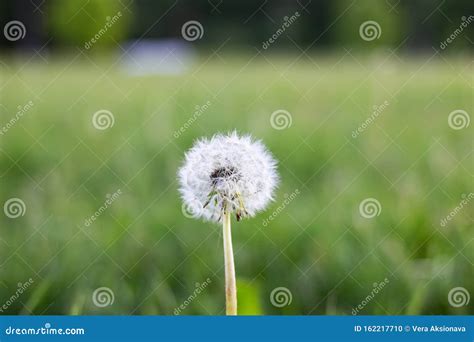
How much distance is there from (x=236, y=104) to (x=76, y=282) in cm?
224

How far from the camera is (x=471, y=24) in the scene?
283cm

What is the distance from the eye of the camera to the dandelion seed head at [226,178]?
1.46 metres

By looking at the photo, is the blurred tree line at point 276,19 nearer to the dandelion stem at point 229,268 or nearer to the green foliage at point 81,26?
the green foliage at point 81,26

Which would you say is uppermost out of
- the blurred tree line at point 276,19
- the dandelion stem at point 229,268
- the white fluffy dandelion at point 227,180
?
the blurred tree line at point 276,19

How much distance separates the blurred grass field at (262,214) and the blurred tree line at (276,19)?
17cm

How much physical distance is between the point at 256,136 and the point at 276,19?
0.50 metres

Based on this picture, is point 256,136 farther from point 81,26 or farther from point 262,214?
point 81,26

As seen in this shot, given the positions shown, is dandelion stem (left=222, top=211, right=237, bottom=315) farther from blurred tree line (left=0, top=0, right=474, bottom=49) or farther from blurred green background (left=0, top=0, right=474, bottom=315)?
blurred tree line (left=0, top=0, right=474, bottom=49)

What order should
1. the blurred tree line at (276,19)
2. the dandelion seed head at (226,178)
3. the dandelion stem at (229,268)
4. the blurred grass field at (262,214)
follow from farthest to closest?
the blurred tree line at (276,19)
the blurred grass field at (262,214)
the dandelion seed head at (226,178)
the dandelion stem at (229,268)

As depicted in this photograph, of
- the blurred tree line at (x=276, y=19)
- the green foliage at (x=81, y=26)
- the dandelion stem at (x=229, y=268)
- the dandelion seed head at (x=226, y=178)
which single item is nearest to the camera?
the dandelion stem at (x=229, y=268)

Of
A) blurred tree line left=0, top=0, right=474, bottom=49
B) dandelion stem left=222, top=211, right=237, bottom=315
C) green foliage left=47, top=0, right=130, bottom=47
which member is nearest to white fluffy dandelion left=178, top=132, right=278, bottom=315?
dandelion stem left=222, top=211, right=237, bottom=315

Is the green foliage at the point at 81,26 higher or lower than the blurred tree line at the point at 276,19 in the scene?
lower

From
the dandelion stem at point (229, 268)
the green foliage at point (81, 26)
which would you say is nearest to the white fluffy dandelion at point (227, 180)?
the dandelion stem at point (229, 268)

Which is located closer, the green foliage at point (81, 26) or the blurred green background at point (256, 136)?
the blurred green background at point (256, 136)
